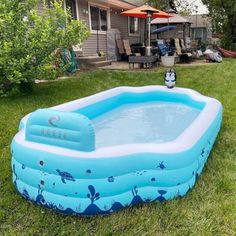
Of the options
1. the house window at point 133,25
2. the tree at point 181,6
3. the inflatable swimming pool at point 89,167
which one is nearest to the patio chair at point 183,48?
the house window at point 133,25

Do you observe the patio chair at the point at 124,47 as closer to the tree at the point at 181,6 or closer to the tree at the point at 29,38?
the tree at the point at 181,6

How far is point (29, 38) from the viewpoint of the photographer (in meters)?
6.32

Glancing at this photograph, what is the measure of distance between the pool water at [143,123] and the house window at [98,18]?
7.87 m

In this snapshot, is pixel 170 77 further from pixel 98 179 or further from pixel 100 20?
pixel 100 20

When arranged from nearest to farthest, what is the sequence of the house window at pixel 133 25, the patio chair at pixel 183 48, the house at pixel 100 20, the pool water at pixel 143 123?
the pool water at pixel 143 123, the house at pixel 100 20, the patio chair at pixel 183 48, the house window at pixel 133 25

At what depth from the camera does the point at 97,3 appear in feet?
43.4

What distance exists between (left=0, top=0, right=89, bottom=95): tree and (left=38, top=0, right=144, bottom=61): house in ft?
17.2

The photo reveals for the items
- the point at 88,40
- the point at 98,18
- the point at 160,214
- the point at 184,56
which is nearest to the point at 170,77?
the point at 160,214

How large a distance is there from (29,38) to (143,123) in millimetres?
3087

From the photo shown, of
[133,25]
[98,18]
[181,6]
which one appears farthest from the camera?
[181,6]

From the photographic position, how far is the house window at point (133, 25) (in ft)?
56.3

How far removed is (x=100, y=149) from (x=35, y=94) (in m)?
4.77

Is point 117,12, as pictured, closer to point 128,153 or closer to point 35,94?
point 35,94

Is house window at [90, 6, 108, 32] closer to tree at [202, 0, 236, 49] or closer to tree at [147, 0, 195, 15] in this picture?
tree at [147, 0, 195, 15]
